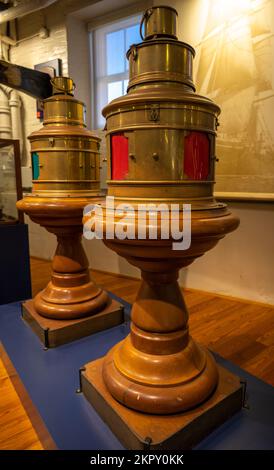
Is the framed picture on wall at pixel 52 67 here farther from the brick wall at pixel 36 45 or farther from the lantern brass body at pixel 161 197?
the lantern brass body at pixel 161 197

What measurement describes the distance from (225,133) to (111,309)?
5.14 feet

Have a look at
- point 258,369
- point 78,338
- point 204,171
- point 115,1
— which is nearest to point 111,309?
point 78,338

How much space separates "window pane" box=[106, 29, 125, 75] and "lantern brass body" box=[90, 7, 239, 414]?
2.62 metres

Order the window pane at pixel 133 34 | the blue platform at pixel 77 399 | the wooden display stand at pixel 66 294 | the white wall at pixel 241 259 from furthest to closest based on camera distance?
the window pane at pixel 133 34
the white wall at pixel 241 259
the wooden display stand at pixel 66 294
the blue platform at pixel 77 399

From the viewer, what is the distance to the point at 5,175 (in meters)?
2.53

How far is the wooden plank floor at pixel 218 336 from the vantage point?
50.8 inches

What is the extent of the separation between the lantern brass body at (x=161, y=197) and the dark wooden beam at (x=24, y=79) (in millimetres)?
1896

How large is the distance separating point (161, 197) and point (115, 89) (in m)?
2.90

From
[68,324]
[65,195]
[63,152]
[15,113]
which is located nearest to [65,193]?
[65,195]

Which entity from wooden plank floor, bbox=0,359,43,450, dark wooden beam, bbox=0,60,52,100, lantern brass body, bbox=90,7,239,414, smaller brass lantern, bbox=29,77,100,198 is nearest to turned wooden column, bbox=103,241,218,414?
lantern brass body, bbox=90,7,239,414

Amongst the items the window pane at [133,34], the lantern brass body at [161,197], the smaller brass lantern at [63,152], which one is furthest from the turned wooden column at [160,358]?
the window pane at [133,34]

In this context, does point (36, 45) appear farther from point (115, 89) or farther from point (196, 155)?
point (196, 155)

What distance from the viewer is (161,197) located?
37.9 inches

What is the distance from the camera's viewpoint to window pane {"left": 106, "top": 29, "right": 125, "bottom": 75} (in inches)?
133
